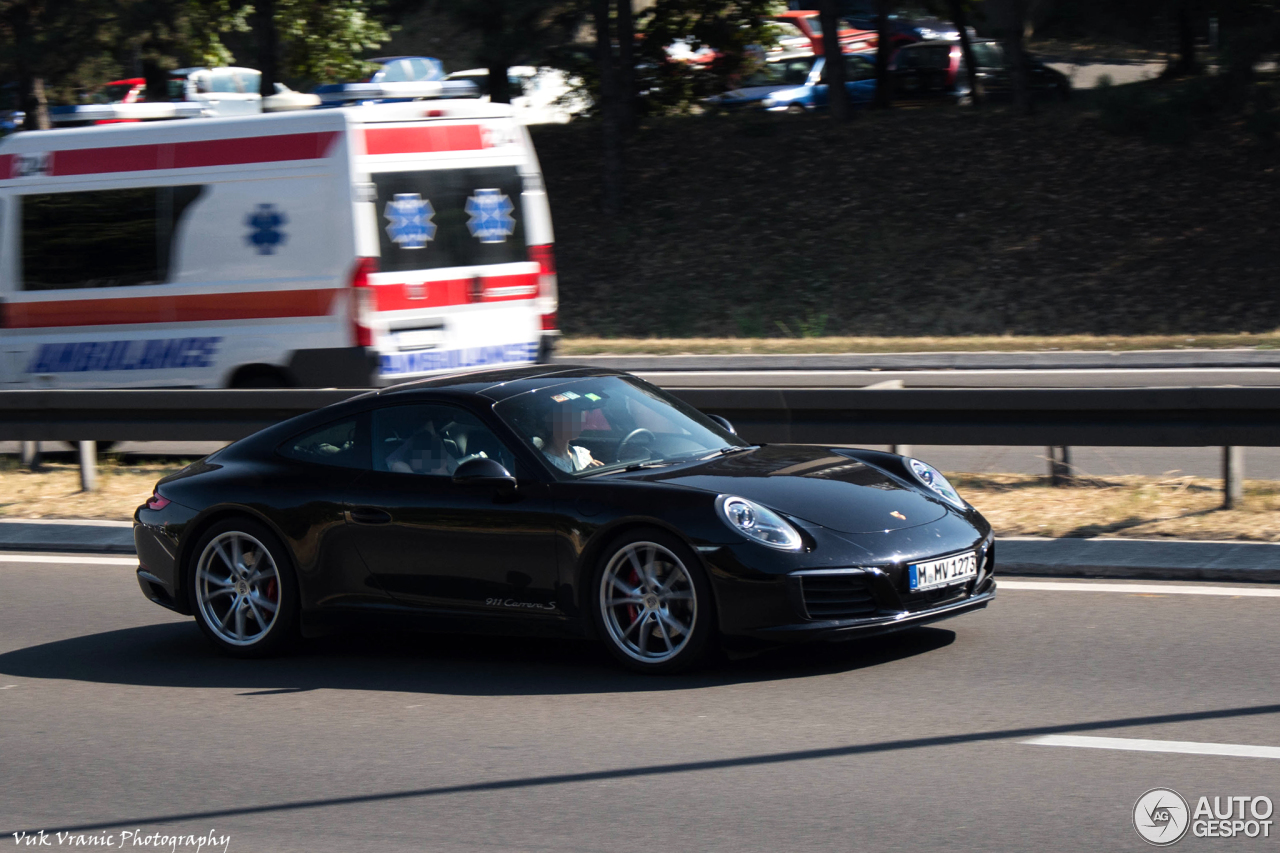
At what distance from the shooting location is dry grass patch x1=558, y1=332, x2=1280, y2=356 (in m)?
20.3

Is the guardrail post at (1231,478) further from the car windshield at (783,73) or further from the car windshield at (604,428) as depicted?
the car windshield at (783,73)

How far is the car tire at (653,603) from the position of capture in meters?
6.32

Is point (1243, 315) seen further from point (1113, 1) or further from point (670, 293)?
point (670, 293)

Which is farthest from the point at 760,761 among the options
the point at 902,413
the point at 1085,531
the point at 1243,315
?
the point at 1243,315

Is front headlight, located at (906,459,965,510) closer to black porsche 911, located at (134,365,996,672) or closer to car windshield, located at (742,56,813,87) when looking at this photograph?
black porsche 911, located at (134,365,996,672)

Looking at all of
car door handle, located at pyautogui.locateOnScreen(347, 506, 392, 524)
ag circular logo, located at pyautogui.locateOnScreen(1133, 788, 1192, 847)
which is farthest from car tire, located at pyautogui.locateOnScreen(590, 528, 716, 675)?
ag circular logo, located at pyautogui.locateOnScreen(1133, 788, 1192, 847)

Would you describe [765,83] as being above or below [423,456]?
above

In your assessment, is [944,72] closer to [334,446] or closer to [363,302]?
[363,302]

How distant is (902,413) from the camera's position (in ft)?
33.1

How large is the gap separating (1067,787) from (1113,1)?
22.2 meters

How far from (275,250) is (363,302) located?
943mm

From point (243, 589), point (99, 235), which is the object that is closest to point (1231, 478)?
point (243, 589)

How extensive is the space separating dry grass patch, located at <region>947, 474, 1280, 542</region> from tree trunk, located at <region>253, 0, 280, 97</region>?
2194 centimetres

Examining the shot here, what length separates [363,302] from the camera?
12.2 m
